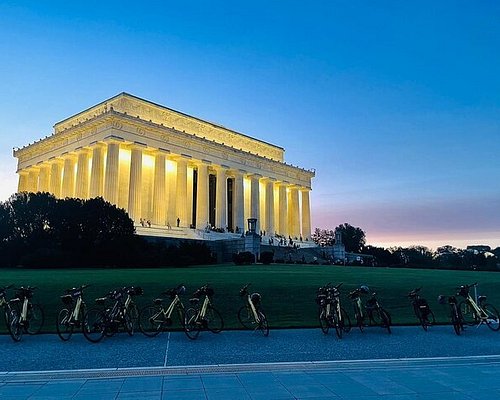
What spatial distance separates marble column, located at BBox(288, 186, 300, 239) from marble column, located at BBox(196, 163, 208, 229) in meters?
25.7

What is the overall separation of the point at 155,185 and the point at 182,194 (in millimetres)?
5900

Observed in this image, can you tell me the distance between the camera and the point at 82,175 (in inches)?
2616

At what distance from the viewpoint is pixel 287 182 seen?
91.9 m

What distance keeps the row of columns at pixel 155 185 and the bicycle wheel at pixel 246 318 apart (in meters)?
49.3

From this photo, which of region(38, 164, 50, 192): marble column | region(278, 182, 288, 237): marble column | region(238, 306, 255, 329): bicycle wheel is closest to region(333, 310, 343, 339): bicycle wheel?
region(238, 306, 255, 329): bicycle wheel

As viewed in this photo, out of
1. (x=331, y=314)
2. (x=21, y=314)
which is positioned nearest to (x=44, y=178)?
(x=21, y=314)

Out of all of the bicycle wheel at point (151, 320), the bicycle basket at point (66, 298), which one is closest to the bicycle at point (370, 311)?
the bicycle wheel at point (151, 320)

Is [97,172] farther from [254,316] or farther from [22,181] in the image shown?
[254,316]

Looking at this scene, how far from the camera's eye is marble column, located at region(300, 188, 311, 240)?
9588 centimetres

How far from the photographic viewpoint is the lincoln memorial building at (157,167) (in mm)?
62500

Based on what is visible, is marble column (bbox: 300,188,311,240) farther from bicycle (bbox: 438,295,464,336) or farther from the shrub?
bicycle (bbox: 438,295,464,336)

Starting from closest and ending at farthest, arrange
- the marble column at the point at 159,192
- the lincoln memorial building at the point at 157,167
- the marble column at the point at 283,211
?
the lincoln memorial building at the point at 157,167 → the marble column at the point at 159,192 → the marble column at the point at 283,211

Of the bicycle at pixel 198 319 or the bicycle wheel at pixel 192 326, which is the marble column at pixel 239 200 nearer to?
the bicycle at pixel 198 319

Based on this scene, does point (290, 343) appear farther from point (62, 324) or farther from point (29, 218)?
point (29, 218)
